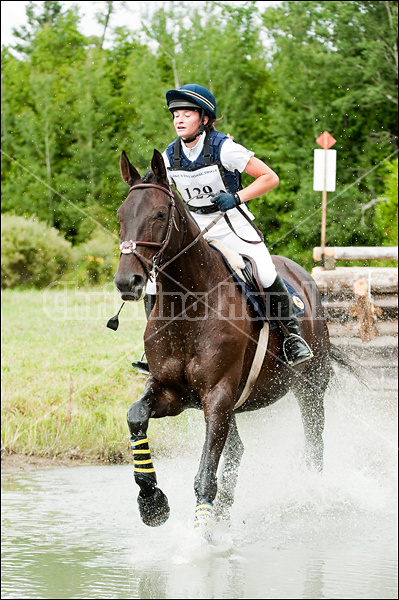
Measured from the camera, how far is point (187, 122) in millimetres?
5270

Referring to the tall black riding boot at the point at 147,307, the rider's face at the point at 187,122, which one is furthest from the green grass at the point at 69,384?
the rider's face at the point at 187,122

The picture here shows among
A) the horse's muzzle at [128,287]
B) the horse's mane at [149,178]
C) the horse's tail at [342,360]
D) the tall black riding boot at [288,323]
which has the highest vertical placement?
the horse's mane at [149,178]

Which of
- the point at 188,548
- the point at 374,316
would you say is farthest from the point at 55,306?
the point at 188,548

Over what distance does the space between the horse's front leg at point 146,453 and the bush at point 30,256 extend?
16272 mm

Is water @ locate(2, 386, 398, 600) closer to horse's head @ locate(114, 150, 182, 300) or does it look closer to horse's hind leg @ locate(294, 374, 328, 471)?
horse's hind leg @ locate(294, 374, 328, 471)

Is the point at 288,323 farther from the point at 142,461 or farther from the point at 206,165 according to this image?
the point at 142,461

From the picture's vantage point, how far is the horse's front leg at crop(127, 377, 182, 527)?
5219mm

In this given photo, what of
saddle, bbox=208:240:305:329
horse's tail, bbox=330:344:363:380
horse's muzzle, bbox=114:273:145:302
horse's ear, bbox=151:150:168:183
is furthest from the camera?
horse's tail, bbox=330:344:363:380

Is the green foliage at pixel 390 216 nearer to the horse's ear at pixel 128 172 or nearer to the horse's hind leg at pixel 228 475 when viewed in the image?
the horse's hind leg at pixel 228 475

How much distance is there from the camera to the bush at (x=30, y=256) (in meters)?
21.4

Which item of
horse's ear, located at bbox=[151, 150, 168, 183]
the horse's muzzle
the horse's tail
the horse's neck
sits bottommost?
the horse's tail

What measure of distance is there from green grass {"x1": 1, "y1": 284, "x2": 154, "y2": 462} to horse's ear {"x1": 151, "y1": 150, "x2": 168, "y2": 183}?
484 cm

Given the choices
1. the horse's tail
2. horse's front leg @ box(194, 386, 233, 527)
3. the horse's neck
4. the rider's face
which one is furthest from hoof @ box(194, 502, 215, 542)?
the horse's tail

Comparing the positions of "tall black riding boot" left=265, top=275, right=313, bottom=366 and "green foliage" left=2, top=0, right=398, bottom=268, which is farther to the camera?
"green foliage" left=2, top=0, right=398, bottom=268
